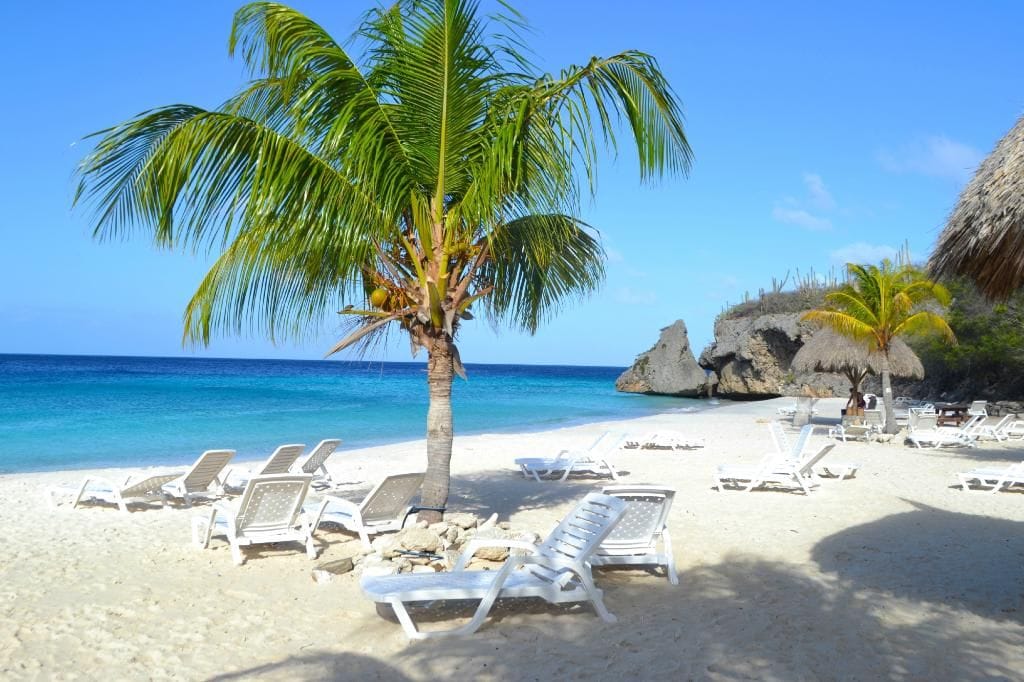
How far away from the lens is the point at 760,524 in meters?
8.27

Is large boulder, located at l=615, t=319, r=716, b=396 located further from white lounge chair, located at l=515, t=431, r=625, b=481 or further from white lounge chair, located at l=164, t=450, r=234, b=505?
white lounge chair, located at l=164, t=450, r=234, b=505

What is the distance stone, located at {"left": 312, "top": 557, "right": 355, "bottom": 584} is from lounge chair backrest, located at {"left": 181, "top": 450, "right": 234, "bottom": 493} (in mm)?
3342

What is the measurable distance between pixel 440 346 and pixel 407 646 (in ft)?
9.43

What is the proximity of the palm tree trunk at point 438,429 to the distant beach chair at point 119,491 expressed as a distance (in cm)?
369

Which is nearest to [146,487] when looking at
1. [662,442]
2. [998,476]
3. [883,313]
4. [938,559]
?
[938,559]

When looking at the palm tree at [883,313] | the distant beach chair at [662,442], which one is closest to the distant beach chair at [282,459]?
the distant beach chair at [662,442]

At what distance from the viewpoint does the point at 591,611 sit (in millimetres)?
5250

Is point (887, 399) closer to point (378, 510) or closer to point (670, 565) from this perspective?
point (670, 565)

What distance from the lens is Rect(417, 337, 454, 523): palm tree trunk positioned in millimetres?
6898

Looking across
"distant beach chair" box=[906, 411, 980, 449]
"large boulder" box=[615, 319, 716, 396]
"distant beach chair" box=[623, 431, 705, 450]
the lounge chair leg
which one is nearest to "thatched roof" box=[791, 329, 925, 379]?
"distant beach chair" box=[906, 411, 980, 449]

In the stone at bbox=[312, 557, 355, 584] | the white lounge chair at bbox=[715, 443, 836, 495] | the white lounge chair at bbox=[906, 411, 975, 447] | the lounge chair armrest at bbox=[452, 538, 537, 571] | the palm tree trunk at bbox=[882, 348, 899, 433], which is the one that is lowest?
the stone at bbox=[312, 557, 355, 584]

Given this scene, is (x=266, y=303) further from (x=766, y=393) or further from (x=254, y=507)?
(x=766, y=393)

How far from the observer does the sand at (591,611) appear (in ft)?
14.0

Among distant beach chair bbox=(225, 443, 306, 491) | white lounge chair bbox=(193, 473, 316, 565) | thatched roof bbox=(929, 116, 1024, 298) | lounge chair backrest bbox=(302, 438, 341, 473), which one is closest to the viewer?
thatched roof bbox=(929, 116, 1024, 298)
